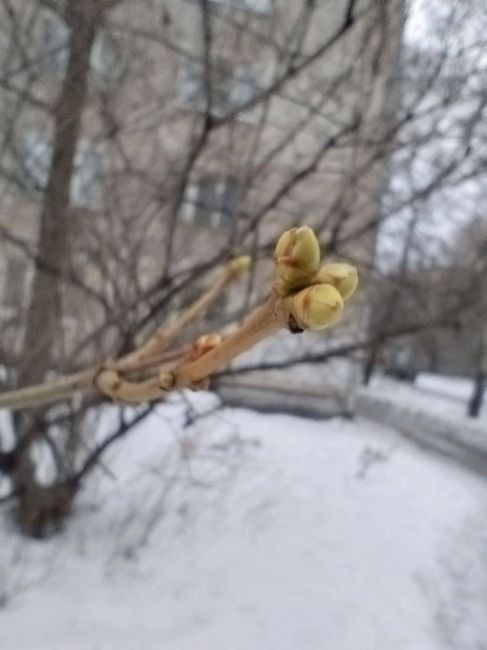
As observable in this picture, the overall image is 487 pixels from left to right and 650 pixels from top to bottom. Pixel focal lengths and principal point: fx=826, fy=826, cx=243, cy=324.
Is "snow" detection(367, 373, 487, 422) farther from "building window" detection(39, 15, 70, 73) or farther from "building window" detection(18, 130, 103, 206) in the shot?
"building window" detection(39, 15, 70, 73)

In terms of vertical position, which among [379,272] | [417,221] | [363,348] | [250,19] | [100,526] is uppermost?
[250,19]

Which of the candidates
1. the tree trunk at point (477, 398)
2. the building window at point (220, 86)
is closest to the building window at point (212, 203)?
the building window at point (220, 86)

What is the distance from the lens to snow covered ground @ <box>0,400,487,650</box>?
12.3 ft

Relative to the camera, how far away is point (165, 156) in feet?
14.9

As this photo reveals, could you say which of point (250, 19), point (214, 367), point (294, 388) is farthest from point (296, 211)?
point (294, 388)

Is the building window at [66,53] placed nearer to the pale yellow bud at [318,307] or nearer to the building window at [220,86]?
the building window at [220,86]

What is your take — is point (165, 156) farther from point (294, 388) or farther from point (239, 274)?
point (294, 388)

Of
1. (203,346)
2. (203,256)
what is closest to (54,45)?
(203,256)

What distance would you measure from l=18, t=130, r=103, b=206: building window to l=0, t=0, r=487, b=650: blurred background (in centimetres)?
2

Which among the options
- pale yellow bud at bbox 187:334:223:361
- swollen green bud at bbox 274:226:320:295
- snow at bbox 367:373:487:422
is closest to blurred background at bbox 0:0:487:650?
pale yellow bud at bbox 187:334:223:361

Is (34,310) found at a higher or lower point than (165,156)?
lower

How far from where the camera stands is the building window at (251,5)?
150 inches

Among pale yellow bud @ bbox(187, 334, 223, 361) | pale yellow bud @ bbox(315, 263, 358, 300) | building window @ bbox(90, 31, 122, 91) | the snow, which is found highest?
building window @ bbox(90, 31, 122, 91)

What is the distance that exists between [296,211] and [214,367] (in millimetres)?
4068
